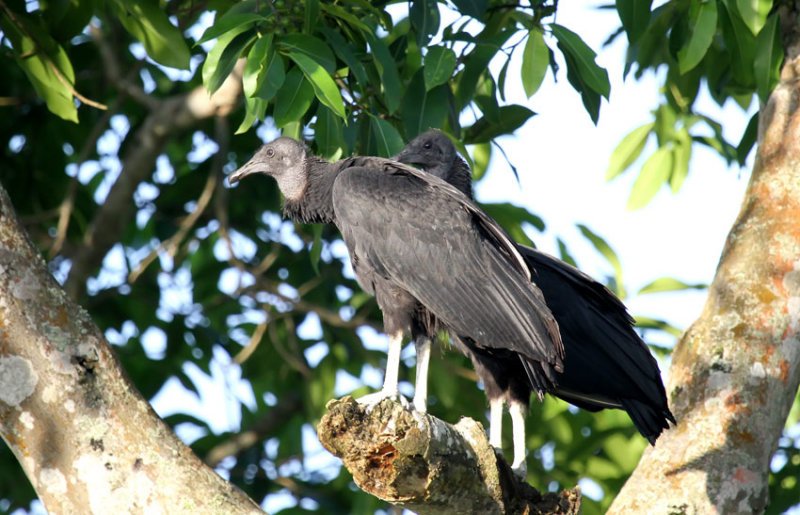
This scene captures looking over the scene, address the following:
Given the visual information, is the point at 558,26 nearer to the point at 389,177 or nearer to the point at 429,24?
the point at 429,24

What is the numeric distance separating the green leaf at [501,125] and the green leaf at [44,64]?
5.62ft

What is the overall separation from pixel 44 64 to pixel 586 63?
7.43 ft

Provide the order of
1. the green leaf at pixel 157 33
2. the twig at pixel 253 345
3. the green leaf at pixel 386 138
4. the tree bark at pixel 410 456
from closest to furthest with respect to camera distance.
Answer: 1. the tree bark at pixel 410 456
2. the green leaf at pixel 386 138
3. the green leaf at pixel 157 33
4. the twig at pixel 253 345

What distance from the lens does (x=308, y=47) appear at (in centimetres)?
337

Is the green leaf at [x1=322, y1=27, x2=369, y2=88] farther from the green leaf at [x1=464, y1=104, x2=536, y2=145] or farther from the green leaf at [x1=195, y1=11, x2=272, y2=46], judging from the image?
the green leaf at [x1=464, y1=104, x2=536, y2=145]

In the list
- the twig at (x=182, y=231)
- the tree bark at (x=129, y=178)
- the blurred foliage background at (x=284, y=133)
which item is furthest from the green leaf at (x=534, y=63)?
the twig at (x=182, y=231)

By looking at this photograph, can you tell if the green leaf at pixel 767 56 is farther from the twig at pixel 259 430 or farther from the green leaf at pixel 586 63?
the twig at pixel 259 430

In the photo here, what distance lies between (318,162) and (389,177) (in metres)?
0.50

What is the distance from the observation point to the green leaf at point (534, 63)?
11.9 ft

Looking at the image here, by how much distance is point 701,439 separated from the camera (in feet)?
11.9

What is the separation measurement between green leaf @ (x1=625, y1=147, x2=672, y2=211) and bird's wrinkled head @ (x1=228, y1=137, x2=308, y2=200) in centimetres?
216

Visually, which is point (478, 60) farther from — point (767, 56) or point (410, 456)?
point (410, 456)

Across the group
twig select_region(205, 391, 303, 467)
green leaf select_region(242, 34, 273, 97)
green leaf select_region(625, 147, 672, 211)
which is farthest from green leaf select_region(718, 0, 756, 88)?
twig select_region(205, 391, 303, 467)

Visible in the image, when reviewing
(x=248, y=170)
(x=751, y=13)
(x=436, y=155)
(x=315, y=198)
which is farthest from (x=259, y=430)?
(x=751, y=13)
